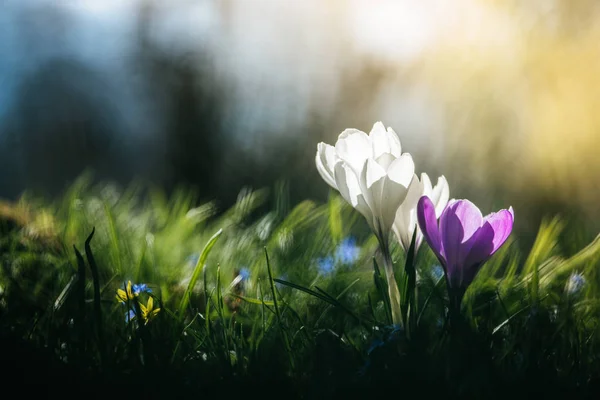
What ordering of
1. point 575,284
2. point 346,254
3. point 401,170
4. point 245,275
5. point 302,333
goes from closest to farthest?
1. point 401,170
2. point 302,333
3. point 575,284
4. point 245,275
5. point 346,254

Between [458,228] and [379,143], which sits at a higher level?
[379,143]

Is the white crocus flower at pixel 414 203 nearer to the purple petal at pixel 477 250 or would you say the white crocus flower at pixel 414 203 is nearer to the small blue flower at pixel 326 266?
the purple petal at pixel 477 250

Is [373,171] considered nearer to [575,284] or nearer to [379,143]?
[379,143]

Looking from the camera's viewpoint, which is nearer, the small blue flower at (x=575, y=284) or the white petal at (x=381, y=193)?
the white petal at (x=381, y=193)

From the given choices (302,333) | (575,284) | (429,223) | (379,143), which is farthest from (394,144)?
(575,284)

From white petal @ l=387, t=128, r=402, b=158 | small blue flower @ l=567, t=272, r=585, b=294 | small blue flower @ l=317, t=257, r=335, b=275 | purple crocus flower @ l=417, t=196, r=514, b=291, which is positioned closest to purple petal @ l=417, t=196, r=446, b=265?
purple crocus flower @ l=417, t=196, r=514, b=291

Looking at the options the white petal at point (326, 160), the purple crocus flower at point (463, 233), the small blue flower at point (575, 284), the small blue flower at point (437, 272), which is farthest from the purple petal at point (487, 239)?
the small blue flower at point (437, 272)

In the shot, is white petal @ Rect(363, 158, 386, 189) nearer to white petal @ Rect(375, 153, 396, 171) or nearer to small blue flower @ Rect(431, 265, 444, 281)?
white petal @ Rect(375, 153, 396, 171)
